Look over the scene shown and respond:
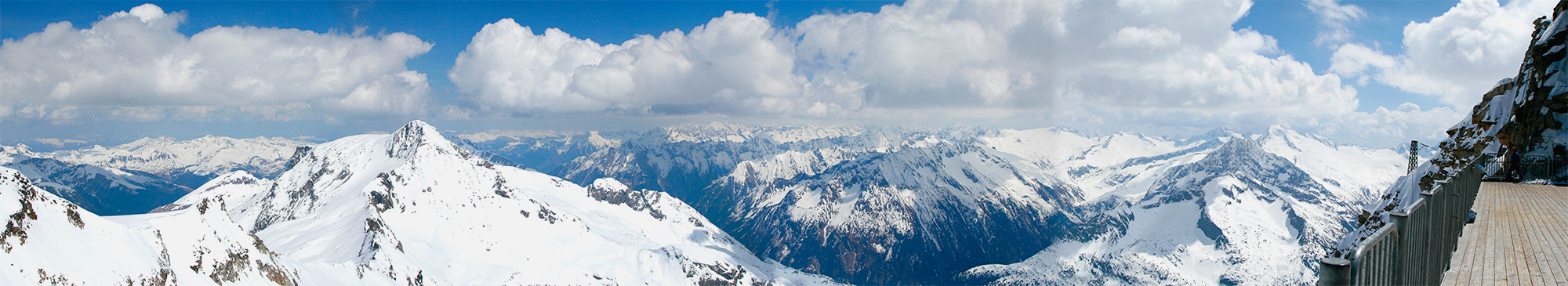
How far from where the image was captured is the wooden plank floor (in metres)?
10.9

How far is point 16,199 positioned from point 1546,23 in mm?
108046

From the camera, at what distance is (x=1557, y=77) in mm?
35719

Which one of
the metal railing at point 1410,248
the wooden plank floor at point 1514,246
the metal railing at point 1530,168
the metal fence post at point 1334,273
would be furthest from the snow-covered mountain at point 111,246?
the metal railing at point 1530,168

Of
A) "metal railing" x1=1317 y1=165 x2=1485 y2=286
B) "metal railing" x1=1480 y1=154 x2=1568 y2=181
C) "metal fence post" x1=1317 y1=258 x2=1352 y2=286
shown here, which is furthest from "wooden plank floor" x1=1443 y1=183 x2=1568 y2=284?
"metal railing" x1=1480 y1=154 x2=1568 y2=181

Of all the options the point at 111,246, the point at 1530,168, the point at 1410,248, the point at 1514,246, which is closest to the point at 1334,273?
the point at 1410,248

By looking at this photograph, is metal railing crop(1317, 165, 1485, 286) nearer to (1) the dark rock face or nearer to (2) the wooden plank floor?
(2) the wooden plank floor

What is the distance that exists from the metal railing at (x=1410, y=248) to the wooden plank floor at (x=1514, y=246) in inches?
13.1

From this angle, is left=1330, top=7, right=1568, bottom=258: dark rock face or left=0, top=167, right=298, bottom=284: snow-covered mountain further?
left=0, top=167, right=298, bottom=284: snow-covered mountain

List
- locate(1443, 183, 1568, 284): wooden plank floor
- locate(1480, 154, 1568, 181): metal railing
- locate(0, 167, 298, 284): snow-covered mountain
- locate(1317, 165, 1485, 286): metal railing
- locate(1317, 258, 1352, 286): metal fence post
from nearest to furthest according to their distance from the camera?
locate(1317, 258, 1352, 286): metal fence post → locate(1317, 165, 1485, 286): metal railing → locate(1443, 183, 1568, 284): wooden plank floor → locate(1480, 154, 1568, 181): metal railing → locate(0, 167, 298, 284): snow-covered mountain

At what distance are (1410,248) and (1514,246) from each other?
848cm

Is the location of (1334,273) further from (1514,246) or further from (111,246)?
(111,246)

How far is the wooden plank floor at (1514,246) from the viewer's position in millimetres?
10852


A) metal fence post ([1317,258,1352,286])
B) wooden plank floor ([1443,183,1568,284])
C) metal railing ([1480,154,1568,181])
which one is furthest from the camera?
metal railing ([1480,154,1568,181])

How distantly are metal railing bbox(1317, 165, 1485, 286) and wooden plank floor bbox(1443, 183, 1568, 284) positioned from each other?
33 cm
